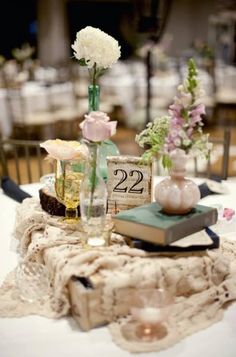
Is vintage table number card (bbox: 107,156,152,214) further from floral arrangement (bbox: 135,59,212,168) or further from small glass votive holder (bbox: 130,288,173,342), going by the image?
small glass votive holder (bbox: 130,288,173,342)

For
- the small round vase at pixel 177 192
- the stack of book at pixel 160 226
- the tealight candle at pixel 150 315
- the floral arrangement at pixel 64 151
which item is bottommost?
the tealight candle at pixel 150 315

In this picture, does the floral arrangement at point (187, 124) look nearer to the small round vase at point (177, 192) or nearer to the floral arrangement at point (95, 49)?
the small round vase at point (177, 192)

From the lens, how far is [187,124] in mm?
1188

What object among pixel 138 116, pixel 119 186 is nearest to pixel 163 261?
pixel 119 186

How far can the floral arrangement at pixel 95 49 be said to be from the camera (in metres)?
1.29

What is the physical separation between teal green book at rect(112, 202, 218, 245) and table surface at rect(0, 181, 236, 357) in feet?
0.73

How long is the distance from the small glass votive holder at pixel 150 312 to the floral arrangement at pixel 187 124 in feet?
1.07

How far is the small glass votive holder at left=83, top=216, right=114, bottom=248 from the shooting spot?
1303 millimetres

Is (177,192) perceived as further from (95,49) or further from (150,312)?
(95,49)

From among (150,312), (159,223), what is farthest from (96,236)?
(150,312)

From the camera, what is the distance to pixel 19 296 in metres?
1.28

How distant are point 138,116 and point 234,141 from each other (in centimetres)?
123

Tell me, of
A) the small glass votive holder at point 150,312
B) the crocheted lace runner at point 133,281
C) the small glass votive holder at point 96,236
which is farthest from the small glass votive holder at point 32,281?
the small glass votive holder at point 150,312

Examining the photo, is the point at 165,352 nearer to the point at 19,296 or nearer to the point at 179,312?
the point at 179,312
